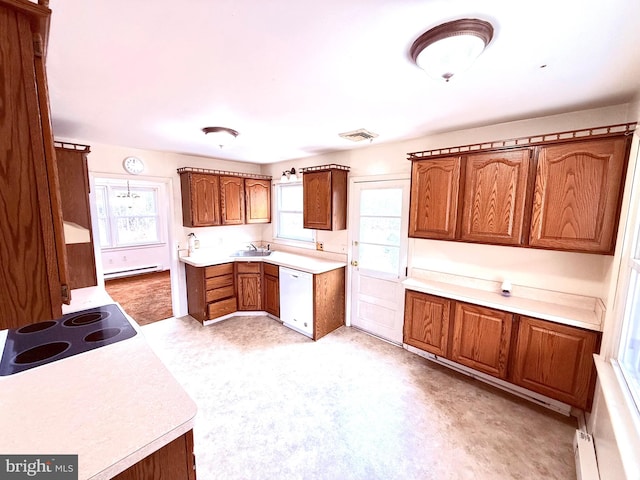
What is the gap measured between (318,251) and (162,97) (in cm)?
261

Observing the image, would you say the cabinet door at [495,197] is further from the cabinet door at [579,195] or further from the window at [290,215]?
the window at [290,215]

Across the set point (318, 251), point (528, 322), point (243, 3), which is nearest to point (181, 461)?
point (243, 3)

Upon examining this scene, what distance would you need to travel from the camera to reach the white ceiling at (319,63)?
3.27ft

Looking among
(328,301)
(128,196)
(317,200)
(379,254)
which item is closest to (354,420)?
(328,301)

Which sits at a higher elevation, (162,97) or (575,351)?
(162,97)

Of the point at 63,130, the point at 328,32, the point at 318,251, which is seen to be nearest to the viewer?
the point at 328,32

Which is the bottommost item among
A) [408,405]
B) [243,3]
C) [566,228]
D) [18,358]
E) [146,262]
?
[408,405]

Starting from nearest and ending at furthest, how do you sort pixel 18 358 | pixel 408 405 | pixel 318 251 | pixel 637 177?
pixel 18 358 → pixel 637 177 → pixel 408 405 → pixel 318 251

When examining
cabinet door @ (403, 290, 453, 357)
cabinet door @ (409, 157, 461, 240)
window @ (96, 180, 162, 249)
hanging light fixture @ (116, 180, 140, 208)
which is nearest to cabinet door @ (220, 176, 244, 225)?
cabinet door @ (409, 157, 461, 240)

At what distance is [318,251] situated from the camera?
389cm

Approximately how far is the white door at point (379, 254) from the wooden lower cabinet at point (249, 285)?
4.48 ft

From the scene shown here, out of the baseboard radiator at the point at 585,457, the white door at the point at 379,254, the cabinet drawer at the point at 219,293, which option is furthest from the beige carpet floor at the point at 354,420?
the cabinet drawer at the point at 219,293

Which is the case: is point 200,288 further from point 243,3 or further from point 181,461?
point 243,3

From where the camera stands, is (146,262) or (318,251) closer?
(318,251)
